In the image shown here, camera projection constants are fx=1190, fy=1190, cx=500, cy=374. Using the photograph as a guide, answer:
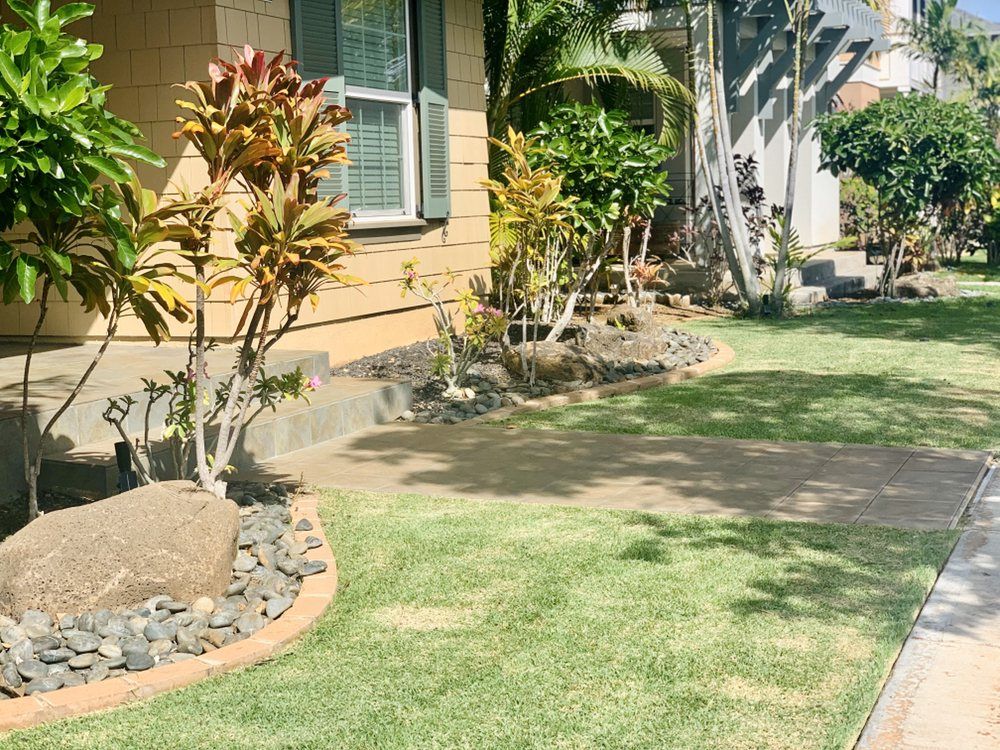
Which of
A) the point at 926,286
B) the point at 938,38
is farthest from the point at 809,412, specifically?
the point at 938,38

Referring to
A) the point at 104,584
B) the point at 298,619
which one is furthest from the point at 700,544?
the point at 104,584

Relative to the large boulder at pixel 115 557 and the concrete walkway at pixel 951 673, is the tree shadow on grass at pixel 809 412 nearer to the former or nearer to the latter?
the concrete walkway at pixel 951 673

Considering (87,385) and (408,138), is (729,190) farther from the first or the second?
(87,385)

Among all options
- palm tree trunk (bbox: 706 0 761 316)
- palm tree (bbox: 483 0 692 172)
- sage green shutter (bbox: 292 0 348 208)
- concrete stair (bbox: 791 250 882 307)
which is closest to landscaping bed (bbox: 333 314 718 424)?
sage green shutter (bbox: 292 0 348 208)

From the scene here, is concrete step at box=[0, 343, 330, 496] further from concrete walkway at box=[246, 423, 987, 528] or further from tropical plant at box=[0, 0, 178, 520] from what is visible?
tropical plant at box=[0, 0, 178, 520]

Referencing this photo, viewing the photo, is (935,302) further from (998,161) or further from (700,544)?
(700,544)

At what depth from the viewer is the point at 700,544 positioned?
5402 millimetres

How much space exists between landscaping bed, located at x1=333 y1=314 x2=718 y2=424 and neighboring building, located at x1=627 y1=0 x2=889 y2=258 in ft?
17.5

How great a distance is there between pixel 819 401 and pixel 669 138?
24.1ft

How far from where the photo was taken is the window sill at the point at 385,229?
1034 centimetres

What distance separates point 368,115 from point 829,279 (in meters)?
10.8

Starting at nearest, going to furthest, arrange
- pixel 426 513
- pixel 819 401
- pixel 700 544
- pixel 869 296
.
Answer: pixel 700 544 < pixel 426 513 < pixel 819 401 < pixel 869 296

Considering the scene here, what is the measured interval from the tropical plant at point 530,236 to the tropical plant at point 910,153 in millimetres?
6126

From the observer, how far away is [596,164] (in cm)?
1059
